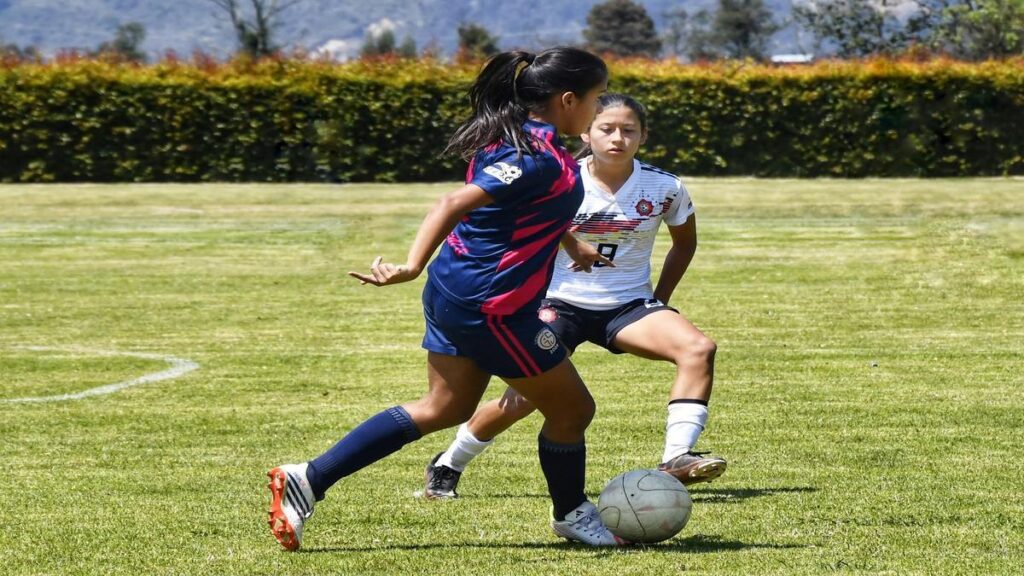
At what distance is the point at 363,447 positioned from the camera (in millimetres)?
5531

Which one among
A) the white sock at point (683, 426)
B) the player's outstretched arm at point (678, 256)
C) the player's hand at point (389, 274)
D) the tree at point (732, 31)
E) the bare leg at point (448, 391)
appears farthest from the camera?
the tree at point (732, 31)

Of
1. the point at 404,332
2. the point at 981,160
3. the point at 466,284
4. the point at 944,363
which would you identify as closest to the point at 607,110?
the point at 466,284

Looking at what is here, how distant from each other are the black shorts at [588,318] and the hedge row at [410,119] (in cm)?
2617

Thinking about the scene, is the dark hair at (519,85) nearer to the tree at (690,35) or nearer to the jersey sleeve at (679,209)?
the jersey sleeve at (679,209)

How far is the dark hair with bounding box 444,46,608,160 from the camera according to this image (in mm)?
5254

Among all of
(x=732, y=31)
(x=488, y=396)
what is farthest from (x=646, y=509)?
(x=732, y=31)

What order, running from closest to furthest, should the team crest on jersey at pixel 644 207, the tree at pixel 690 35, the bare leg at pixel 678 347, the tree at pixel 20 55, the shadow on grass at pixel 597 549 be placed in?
the shadow on grass at pixel 597 549 → the bare leg at pixel 678 347 → the team crest on jersey at pixel 644 207 → the tree at pixel 20 55 → the tree at pixel 690 35

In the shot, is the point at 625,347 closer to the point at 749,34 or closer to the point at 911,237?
the point at 911,237

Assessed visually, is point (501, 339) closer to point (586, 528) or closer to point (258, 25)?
point (586, 528)

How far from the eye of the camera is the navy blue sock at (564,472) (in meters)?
5.62

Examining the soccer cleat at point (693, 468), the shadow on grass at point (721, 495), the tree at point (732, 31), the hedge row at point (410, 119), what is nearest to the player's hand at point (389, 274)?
the soccer cleat at point (693, 468)

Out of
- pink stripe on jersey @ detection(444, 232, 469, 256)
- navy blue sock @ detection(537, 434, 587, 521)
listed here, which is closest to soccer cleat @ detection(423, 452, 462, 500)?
navy blue sock @ detection(537, 434, 587, 521)

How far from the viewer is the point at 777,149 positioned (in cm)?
3406

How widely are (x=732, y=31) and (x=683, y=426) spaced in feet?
412
